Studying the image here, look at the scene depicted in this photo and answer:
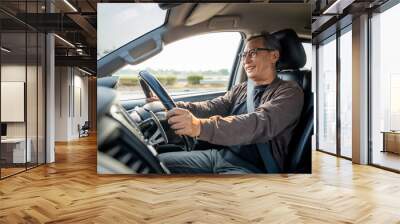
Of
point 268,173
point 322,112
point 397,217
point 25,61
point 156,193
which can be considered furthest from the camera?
point 322,112

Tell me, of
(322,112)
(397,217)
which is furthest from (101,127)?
(322,112)

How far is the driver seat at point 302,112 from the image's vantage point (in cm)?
647

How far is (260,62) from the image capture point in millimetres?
6473

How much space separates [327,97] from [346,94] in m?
1.52

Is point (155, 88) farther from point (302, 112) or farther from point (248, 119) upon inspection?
point (302, 112)

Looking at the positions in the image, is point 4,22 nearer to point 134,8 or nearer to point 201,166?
point 134,8

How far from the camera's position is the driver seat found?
21.2ft

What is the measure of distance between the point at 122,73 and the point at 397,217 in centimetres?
449

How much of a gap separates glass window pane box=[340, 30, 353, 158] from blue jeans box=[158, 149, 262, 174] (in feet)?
12.7

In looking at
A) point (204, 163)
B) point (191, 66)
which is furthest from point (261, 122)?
point (191, 66)

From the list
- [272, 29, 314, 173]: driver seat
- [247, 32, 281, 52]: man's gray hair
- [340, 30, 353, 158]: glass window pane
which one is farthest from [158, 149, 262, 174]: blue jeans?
[340, 30, 353, 158]: glass window pane

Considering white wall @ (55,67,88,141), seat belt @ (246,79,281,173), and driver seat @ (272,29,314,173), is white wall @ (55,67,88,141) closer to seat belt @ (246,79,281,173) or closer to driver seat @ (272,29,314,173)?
seat belt @ (246,79,281,173)

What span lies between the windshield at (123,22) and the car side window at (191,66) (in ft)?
1.42

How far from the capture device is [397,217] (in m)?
4.17
